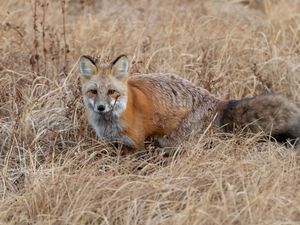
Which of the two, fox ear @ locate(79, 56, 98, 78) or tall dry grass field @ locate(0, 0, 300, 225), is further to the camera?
fox ear @ locate(79, 56, 98, 78)

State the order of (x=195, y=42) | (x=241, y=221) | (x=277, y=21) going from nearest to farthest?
(x=241, y=221) → (x=195, y=42) → (x=277, y=21)

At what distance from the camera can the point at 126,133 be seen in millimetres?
6254

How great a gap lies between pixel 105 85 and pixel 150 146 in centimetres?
70

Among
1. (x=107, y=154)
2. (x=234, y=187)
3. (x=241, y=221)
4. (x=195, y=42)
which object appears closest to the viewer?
(x=241, y=221)

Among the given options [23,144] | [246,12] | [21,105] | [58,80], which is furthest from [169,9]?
[23,144]

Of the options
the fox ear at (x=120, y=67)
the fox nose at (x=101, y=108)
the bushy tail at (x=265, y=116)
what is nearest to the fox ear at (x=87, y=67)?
the fox ear at (x=120, y=67)

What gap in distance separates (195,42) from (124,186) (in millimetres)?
3740

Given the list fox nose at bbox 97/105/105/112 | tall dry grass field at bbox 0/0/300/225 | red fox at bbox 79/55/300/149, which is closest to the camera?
tall dry grass field at bbox 0/0/300/225

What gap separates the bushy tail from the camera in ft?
20.3

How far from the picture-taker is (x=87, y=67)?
6.20 m

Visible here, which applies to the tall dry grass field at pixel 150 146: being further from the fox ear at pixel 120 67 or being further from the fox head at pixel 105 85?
the fox ear at pixel 120 67

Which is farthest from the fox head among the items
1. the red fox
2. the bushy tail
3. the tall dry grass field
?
the bushy tail

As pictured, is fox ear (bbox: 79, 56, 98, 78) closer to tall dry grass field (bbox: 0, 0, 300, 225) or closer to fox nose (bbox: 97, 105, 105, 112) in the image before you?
fox nose (bbox: 97, 105, 105, 112)

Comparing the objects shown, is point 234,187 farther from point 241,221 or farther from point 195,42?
point 195,42
